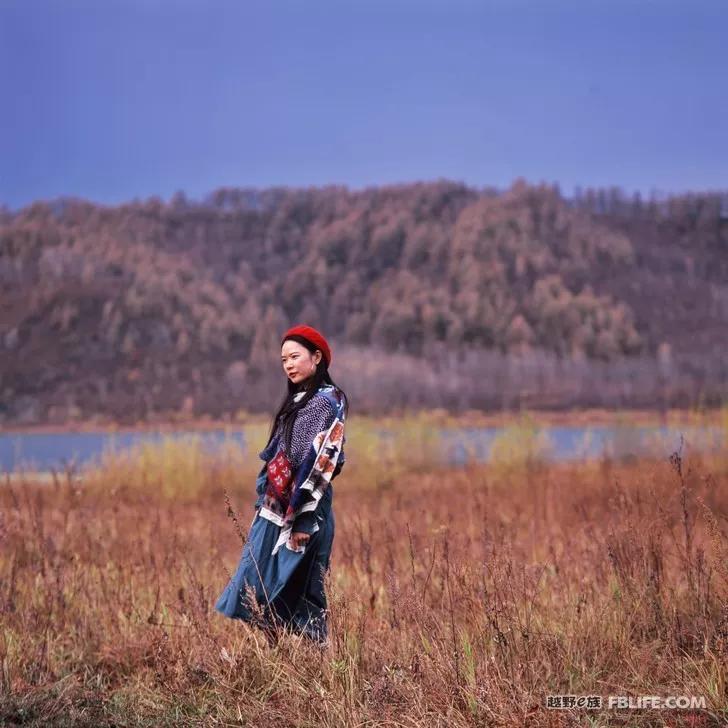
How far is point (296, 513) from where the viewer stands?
173 inches

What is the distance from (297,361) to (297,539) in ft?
2.71

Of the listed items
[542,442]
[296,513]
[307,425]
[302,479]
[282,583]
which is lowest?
[542,442]

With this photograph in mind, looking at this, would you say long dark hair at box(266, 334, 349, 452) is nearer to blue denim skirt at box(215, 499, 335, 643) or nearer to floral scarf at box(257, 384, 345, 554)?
floral scarf at box(257, 384, 345, 554)

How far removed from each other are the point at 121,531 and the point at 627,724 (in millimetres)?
7193

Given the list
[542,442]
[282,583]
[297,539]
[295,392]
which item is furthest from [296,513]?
[542,442]

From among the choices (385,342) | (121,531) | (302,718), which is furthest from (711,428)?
(385,342)

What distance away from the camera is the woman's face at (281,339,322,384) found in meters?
4.66

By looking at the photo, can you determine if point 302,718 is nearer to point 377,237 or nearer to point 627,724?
point 627,724

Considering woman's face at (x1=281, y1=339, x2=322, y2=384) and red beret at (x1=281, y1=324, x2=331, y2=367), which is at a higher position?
red beret at (x1=281, y1=324, x2=331, y2=367)

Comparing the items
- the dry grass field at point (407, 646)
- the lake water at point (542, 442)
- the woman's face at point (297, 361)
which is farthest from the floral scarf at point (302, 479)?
the lake water at point (542, 442)

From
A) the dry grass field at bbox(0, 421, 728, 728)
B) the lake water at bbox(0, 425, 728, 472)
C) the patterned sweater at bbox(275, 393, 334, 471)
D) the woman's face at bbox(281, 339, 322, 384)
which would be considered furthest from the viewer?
the lake water at bbox(0, 425, 728, 472)

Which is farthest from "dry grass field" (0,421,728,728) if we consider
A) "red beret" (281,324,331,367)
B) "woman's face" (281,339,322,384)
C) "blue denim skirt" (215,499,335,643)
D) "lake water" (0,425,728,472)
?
"lake water" (0,425,728,472)

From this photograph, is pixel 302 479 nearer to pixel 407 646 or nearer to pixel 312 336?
pixel 312 336

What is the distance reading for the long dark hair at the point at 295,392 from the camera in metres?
4.60
